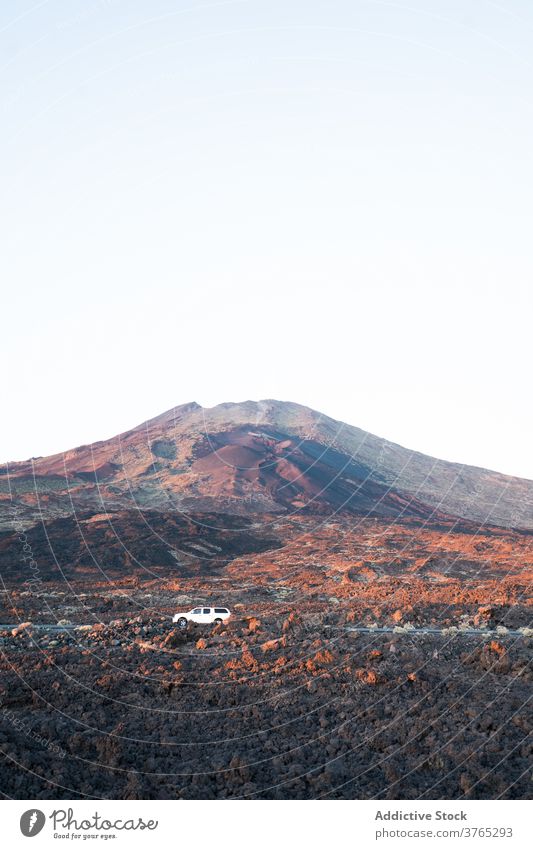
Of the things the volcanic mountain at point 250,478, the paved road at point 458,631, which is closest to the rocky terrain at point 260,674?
the paved road at point 458,631

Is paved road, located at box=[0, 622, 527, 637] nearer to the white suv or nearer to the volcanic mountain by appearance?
the white suv

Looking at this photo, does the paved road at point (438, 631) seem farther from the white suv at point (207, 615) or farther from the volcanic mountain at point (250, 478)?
the volcanic mountain at point (250, 478)

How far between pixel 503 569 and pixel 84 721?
5811cm

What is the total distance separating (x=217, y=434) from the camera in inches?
6024

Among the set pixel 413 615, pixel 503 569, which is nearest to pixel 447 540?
pixel 503 569

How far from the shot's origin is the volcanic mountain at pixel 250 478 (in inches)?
4264
